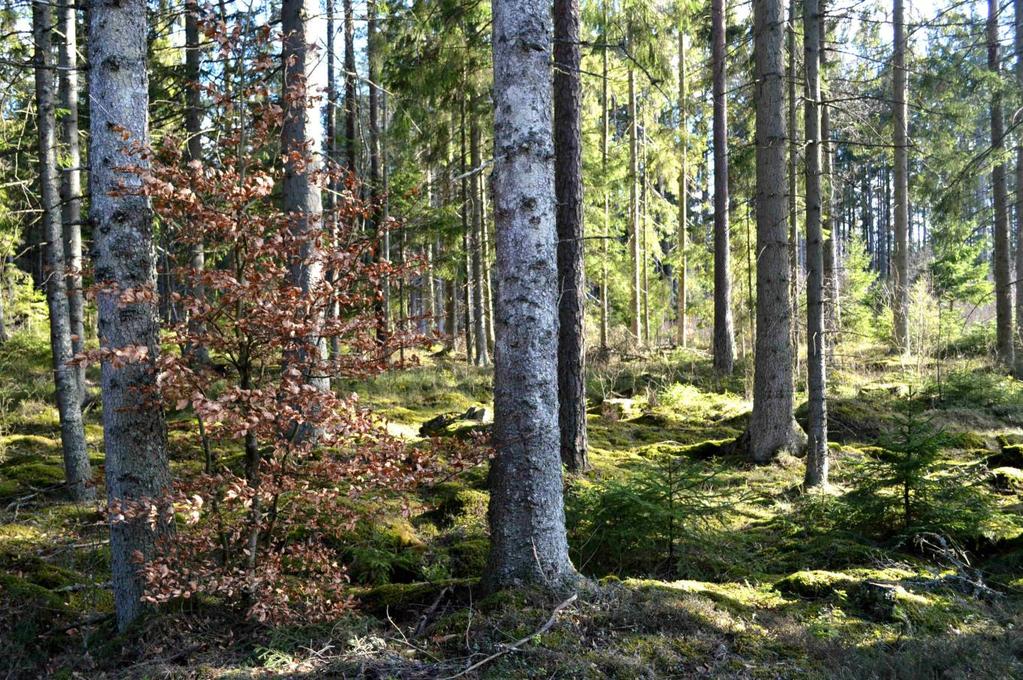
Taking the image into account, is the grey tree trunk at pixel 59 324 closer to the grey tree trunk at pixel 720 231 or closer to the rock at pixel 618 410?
the rock at pixel 618 410

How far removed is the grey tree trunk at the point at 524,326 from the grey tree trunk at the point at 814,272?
13.5ft

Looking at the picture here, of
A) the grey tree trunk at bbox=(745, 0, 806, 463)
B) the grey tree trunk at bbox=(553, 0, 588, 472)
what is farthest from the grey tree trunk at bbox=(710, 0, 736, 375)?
the grey tree trunk at bbox=(553, 0, 588, 472)

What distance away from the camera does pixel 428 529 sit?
7012mm

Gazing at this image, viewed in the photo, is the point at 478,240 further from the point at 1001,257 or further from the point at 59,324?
the point at 1001,257

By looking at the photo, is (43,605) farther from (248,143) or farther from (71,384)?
(248,143)

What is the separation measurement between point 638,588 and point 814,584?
1400mm

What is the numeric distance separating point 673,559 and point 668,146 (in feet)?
42.3

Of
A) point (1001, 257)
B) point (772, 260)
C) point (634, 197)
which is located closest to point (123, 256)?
point (772, 260)

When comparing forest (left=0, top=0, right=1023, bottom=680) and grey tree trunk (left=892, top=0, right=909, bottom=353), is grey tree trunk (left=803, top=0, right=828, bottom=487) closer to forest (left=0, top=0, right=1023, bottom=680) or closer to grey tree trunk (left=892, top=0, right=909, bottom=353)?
forest (left=0, top=0, right=1023, bottom=680)

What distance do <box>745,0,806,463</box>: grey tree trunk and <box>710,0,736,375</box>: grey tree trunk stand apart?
6263mm

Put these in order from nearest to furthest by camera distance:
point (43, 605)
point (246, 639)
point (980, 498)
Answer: point (246, 639), point (43, 605), point (980, 498)

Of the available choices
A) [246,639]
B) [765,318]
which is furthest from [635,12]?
[246,639]

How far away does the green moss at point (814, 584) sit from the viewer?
16.8 feet

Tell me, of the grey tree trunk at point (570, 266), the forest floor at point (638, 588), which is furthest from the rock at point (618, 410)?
the grey tree trunk at point (570, 266)
